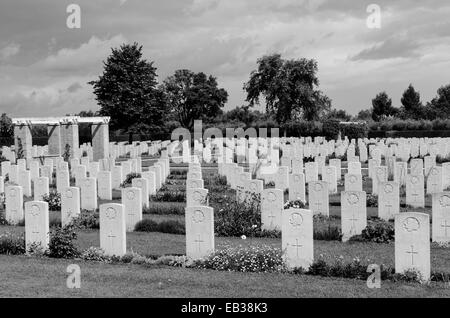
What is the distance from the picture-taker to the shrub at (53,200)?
17.0 m

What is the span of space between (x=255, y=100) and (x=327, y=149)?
32302 mm

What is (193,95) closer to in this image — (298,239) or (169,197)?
(169,197)

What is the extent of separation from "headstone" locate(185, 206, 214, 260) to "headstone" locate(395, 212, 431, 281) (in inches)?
127

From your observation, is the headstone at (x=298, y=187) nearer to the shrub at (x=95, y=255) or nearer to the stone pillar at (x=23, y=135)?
the shrub at (x=95, y=255)

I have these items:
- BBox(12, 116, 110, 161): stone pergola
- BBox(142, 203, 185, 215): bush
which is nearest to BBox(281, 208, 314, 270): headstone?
BBox(142, 203, 185, 215): bush

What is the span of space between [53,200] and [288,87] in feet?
161

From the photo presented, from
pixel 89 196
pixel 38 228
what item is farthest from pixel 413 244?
pixel 89 196

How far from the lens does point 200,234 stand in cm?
1030

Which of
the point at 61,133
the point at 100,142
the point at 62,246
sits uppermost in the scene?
the point at 61,133

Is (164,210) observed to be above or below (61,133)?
below

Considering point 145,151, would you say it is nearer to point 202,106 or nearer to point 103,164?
point 103,164

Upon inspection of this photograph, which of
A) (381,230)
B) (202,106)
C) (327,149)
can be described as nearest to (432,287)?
(381,230)

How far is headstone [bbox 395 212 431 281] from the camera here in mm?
8891

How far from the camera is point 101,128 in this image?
129 ft
